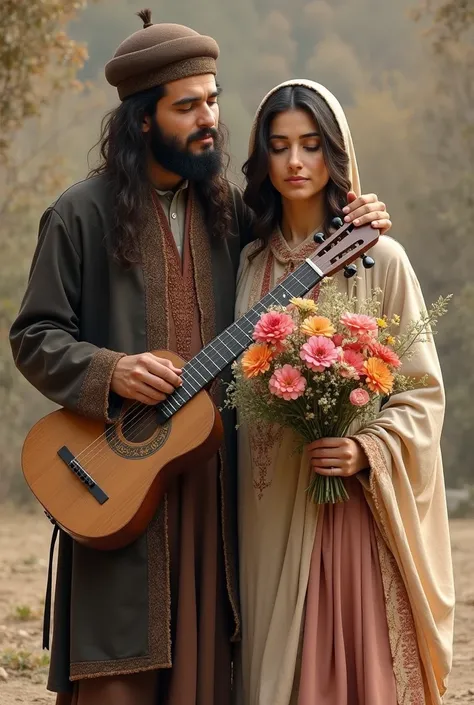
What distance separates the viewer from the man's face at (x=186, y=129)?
12.0ft

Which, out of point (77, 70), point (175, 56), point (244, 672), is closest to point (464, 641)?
point (244, 672)

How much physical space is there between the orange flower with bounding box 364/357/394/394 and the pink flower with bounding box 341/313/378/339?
7cm

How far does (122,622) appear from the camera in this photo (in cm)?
349

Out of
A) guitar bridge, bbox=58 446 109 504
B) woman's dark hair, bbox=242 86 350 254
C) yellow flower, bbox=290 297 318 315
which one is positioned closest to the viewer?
yellow flower, bbox=290 297 318 315

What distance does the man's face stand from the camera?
3.66m

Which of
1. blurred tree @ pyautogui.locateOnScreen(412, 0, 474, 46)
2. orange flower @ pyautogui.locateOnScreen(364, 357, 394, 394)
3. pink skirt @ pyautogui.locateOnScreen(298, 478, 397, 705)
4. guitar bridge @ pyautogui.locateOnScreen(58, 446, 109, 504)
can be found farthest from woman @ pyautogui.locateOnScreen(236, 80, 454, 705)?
blurred tree @ pyautogui.locateOnScreen(412, 0, 474, 46)

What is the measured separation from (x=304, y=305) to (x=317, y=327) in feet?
0.26

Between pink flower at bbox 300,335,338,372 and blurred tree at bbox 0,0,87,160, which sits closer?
pink flower at bbox 300,335,338,372

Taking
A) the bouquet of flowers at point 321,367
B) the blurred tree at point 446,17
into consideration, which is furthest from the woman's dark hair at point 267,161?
the blurred tree at point 446,17

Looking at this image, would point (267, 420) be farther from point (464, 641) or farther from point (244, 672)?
point (464, 641)

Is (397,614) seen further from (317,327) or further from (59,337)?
(59,337)

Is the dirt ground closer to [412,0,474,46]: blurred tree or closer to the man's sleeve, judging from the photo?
the man's sleeve

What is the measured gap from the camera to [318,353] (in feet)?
10.2

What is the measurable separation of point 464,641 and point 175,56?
3.92 m
